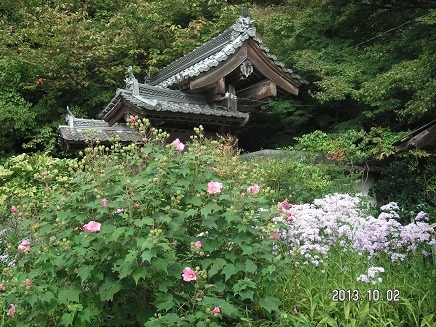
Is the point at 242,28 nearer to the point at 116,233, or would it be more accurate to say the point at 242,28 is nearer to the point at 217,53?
the point at 217,53

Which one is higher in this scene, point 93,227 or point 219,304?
point 93,227

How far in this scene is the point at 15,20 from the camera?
15.9 meters

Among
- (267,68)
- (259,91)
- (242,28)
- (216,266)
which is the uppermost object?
(242,28)

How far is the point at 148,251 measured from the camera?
8.03 feet

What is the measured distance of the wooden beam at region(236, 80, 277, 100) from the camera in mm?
8812

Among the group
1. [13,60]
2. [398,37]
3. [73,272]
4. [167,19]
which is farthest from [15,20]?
[73,272]

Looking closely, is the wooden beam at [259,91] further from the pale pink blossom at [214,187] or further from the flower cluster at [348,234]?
the pale pink blossom at [214,187]

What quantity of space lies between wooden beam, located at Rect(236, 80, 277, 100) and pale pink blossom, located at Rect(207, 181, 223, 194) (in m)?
6.22

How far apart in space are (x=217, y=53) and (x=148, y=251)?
257 inches

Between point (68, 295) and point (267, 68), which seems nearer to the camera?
point (68, 295)

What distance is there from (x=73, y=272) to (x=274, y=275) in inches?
53.8

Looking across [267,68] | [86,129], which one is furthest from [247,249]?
[86,129]

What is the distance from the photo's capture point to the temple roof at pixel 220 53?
788 cm

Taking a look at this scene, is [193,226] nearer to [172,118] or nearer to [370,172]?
[172,118]
